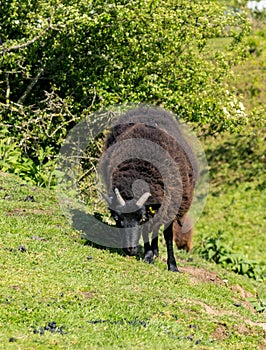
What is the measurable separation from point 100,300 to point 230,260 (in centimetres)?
710

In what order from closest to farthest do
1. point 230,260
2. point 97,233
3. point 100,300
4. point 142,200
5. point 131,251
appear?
point 100,300 → point 142,200 → point 131,251 → point 97,233 → point 230,260

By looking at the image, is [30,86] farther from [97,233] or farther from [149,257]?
[149,257]

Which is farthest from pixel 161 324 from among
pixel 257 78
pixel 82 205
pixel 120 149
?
pixel 257 78

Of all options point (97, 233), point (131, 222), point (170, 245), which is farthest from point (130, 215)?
point (97, 233)

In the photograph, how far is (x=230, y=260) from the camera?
44.9 ft

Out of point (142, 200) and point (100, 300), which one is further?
point (142, 200)

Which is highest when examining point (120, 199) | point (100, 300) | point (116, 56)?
point (116, 56)

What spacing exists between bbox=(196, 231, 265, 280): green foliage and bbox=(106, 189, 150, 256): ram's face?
14.8ft

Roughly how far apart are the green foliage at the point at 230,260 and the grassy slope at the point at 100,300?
2593mm

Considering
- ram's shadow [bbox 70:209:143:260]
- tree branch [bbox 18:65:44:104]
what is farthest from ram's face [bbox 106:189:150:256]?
tree branch [bbox 18:65:44:104]

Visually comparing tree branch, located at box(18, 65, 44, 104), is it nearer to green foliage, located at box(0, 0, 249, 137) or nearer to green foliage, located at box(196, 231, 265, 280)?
green foliage, located at box(0, 0, 249, 137)

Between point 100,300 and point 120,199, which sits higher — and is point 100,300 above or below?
below

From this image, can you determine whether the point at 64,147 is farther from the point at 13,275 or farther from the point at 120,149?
the point at 13,275

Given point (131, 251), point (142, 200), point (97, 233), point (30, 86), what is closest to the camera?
point (142, 200)
